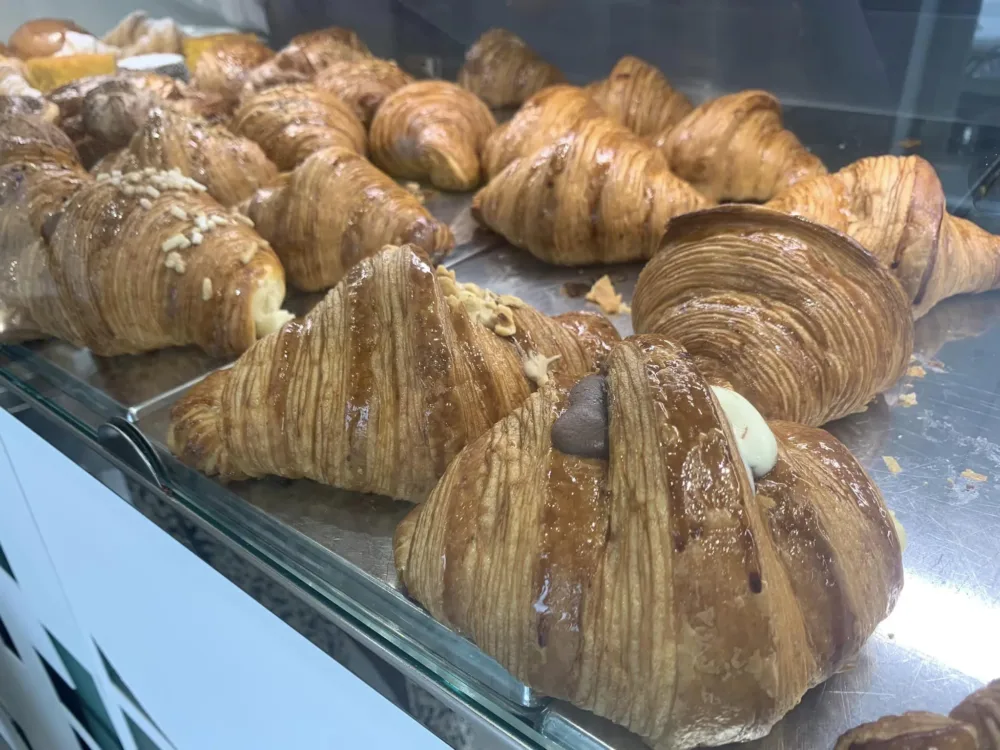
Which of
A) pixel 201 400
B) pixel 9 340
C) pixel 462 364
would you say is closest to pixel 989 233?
pixel 462 364

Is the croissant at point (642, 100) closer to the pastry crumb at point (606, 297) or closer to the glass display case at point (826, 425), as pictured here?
the glass display case at point (826, 425)

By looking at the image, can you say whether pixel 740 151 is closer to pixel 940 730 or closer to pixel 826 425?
pixel 826 425

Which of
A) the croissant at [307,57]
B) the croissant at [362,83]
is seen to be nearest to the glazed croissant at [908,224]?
the croissant at [362,83]

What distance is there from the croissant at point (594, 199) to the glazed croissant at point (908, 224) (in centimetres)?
31

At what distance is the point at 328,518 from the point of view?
101 centimetres

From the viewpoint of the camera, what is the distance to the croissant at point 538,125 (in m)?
1.85

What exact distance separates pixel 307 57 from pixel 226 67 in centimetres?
27

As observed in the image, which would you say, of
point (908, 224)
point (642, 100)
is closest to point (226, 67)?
point (642, 100)

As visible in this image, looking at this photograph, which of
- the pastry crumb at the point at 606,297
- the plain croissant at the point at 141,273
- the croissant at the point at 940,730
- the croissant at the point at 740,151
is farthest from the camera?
the croissant at the point at 740,151

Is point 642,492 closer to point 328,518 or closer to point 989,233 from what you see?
point 328,518

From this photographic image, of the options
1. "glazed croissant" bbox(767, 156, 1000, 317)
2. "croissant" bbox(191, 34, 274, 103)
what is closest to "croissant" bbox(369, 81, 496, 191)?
"croissant" bbox(191, 34, 274, 103)

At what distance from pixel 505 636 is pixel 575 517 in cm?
13

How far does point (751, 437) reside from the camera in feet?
2.44

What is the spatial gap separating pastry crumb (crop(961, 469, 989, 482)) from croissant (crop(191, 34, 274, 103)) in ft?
7.26
